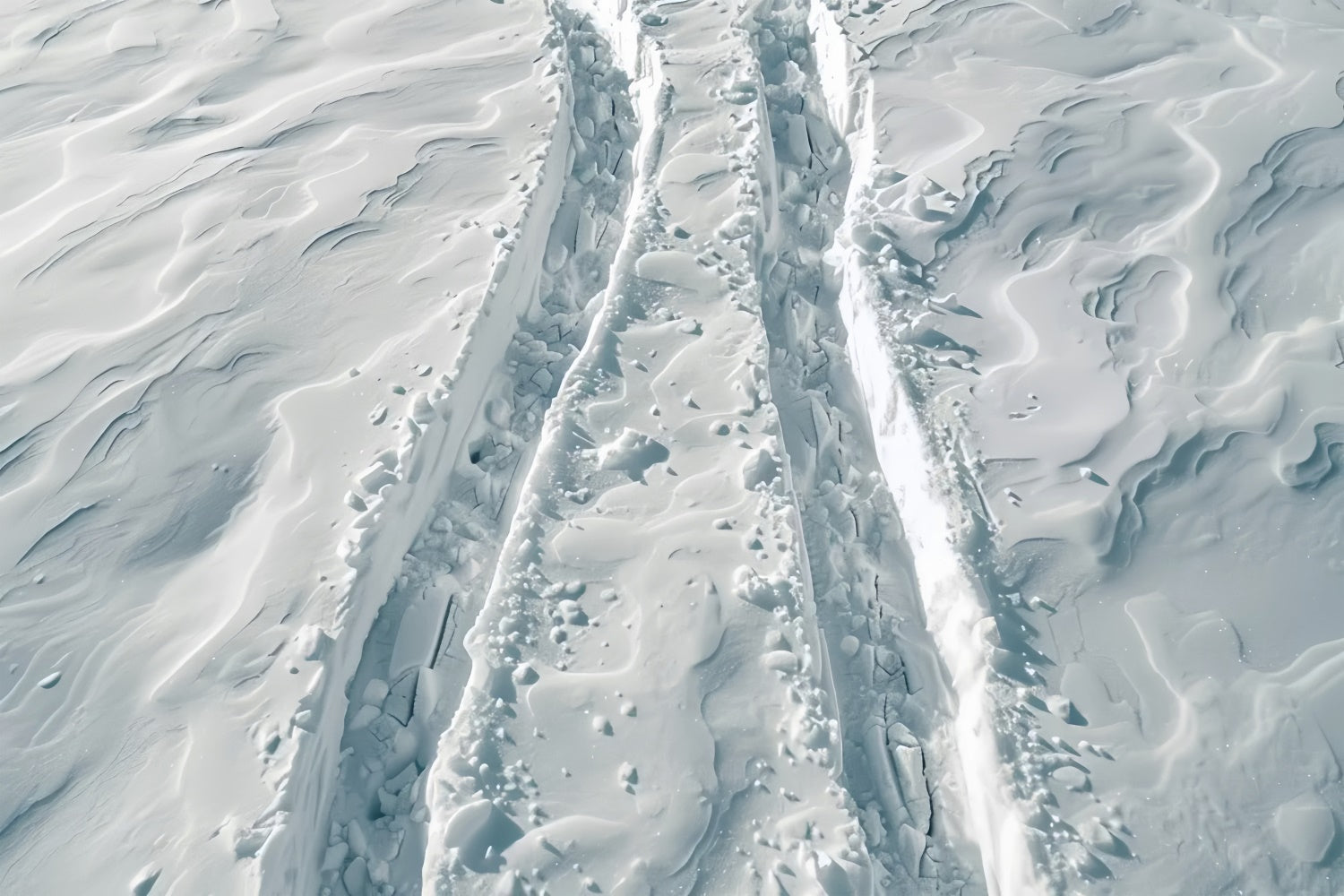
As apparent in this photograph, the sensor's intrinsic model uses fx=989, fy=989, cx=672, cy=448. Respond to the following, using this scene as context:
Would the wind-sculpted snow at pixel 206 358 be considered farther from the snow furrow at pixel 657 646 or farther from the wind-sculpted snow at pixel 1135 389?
the wind-sculpted snow at pixel 1135 389

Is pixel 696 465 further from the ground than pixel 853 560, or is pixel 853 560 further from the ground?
pixel 696 465

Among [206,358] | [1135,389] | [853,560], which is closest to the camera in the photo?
[853,560]

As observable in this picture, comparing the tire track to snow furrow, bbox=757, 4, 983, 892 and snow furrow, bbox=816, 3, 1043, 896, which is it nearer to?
snow furrow, bbox=757, 4, 983, 892

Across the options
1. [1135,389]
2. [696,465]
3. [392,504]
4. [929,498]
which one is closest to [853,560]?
[929,498]

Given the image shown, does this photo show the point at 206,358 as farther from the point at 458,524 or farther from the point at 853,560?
the point at 853,560

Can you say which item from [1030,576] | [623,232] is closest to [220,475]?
[623,232]

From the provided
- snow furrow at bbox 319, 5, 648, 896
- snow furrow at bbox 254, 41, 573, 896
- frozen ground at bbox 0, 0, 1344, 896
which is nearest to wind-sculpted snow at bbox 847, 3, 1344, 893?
frozen ground at bbox 0, 0, 1344, 896
